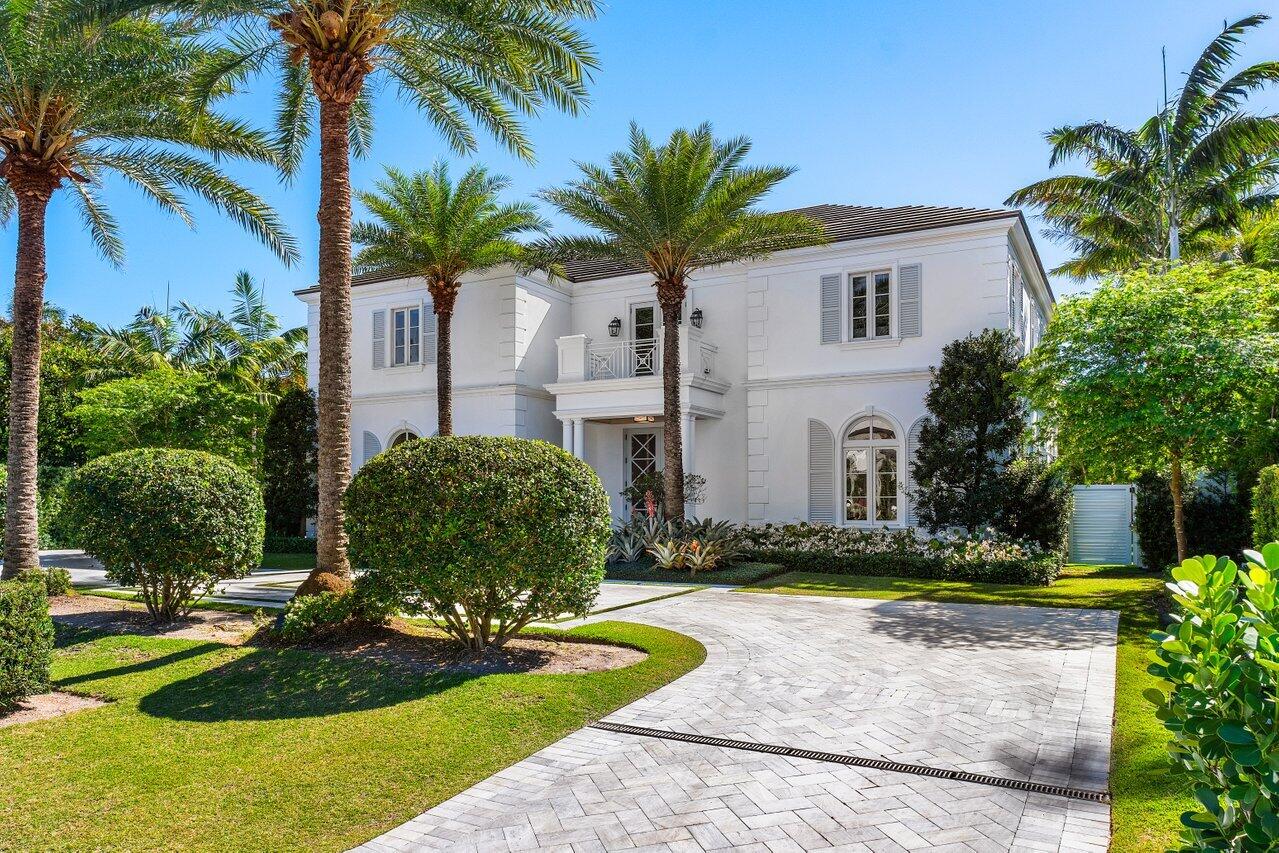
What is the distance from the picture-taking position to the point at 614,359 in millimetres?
21766

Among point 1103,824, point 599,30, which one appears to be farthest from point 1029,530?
point 1103,824

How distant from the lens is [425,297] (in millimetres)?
23734

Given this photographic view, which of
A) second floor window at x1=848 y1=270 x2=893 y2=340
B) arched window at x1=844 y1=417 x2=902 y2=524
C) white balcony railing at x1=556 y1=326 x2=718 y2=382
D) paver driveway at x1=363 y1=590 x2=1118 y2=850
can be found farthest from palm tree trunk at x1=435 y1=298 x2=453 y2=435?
paver driveway at x1=363 y1=590 x2=1118 y2=850

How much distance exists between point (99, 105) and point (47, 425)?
63.5 feet

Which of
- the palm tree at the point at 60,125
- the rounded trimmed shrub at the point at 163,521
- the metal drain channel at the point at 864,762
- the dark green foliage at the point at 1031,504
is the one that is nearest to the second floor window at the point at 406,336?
the palm tree at the point at 60,125

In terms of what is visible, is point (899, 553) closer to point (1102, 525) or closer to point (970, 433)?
point (970, 433)

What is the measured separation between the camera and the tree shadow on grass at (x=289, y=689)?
691 centimetres

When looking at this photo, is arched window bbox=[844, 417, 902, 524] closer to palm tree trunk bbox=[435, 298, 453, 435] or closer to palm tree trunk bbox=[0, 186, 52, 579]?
palm tree trunk bbox=[435, 298, 453, 435]

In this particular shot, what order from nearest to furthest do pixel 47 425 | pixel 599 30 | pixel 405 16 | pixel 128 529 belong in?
pixel 128 529 → pixel 405 16 → pixel 599 30 → pixel 47 425

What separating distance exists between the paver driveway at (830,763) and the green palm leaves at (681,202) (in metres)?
10.1

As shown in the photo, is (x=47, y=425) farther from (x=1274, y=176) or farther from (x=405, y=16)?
(x=1274, y=176)

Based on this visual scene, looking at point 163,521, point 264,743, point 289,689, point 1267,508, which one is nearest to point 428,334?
point 163,521

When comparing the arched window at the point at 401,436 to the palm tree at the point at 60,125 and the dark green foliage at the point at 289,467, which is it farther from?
the palm tree at the point at 60,125

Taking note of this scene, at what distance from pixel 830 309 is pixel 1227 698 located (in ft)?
60.1
